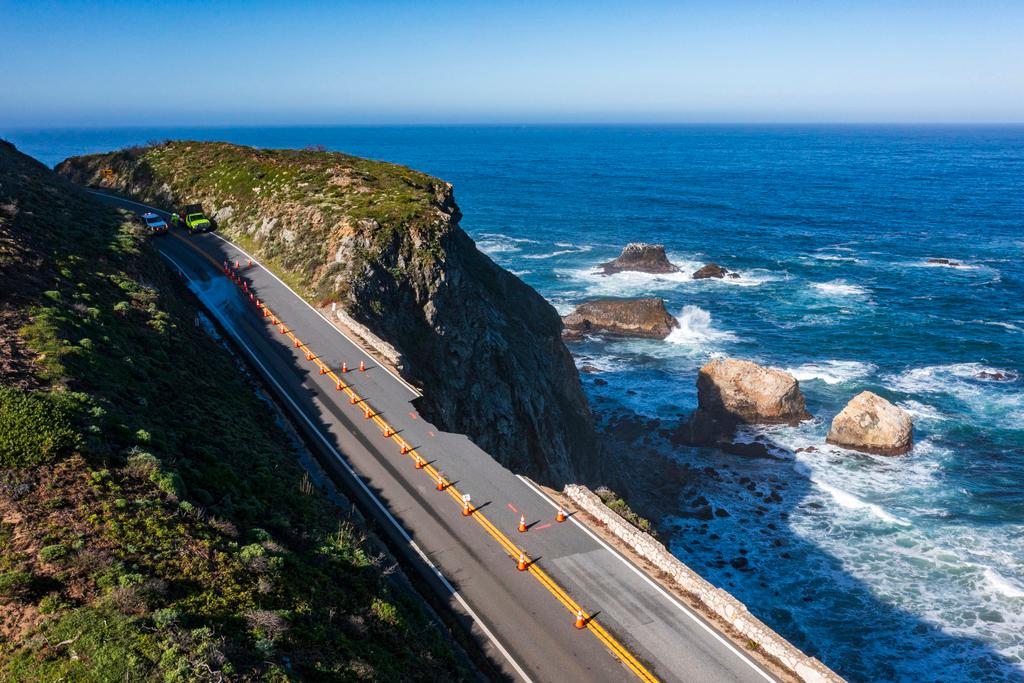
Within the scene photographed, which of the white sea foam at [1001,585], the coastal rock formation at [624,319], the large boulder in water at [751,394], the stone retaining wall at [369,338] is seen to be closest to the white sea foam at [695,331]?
the coastal rock formation at [624,319]

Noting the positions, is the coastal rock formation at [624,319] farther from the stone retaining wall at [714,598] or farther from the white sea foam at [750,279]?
the stone retaining wall at [714,598]

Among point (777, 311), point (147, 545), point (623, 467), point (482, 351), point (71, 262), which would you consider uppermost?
point (71, 262)

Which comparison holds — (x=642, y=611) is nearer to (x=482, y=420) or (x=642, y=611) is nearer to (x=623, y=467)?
(x=482, y=420)

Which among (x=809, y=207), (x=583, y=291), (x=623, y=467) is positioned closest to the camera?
(x=623, y=467)

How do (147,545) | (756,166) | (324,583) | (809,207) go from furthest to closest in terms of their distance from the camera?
(756,166)
(809,207)
(324,583)
(147,545)

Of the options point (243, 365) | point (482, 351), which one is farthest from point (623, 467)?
point (243, 365)

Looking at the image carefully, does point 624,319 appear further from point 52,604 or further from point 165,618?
point 52,604

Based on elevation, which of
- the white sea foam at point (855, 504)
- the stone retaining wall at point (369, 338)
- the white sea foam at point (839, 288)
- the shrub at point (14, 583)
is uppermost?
the shrub at point (14, 583)

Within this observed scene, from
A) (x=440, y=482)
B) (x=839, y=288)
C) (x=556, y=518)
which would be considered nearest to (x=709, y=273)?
(x=839, y=288)
